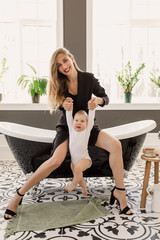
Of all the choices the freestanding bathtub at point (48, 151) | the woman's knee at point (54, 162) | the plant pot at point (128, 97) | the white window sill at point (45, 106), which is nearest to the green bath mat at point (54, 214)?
the freestanding bathtub at point (48, 151)

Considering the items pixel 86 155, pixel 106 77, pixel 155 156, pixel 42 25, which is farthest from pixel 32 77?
pixel 155 156

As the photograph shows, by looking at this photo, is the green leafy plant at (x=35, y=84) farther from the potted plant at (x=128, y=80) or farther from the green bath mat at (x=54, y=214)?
the green bath mat at (x=54, y=214)

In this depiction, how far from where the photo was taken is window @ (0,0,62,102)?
4.16m

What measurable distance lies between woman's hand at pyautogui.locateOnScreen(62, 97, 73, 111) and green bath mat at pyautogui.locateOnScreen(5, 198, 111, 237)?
0.85 meters

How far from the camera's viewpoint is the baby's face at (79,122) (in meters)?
2.23

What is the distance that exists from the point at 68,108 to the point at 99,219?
0.94m

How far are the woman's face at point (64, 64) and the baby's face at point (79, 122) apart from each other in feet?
1.35

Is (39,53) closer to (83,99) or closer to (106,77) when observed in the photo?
(106,77)

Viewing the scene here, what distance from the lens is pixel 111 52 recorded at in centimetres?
432

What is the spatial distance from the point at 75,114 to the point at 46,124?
1.74 meters

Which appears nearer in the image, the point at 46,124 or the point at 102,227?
the point at 102,227

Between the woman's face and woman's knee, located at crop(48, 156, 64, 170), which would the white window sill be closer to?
the woman's face

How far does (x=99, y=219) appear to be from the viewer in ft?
6.79

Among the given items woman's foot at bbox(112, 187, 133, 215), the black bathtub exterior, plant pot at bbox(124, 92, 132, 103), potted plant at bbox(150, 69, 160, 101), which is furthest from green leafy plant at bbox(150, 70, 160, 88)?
woman's foot at bbox(112, 187, 133, 215)
